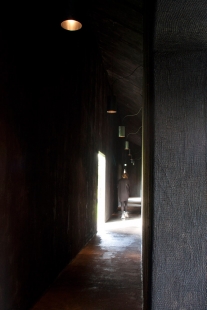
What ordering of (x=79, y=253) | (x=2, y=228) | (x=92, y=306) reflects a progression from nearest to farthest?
(x=2, y=228)
(x=92, y=306)
(x=79, y=253)

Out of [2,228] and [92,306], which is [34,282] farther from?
[2,228]

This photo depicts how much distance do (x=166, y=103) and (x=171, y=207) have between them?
468mm

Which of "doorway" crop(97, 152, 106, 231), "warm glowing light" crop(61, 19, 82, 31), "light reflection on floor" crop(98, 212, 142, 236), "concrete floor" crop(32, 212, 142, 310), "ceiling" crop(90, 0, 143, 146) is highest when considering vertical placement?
"ceiling" crop(90, 0, 143, 146)

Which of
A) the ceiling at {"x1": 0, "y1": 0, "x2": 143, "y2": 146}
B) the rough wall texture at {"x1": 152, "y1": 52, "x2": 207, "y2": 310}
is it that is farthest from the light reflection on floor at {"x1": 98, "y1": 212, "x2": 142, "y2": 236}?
the rough wall texture at {"x1": 152, "y1": 52, "x2": 207, "y2": 310}

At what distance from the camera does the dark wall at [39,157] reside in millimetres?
3006

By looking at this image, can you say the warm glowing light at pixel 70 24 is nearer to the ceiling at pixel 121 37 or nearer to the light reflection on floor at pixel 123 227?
the ceiling at pixel 121 37

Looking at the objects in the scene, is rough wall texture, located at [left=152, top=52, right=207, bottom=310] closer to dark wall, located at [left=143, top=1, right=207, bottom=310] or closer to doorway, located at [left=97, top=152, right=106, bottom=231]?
dark wall, located at [left=143, top=1, right=207, bottom=310]

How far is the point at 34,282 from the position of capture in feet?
12.0

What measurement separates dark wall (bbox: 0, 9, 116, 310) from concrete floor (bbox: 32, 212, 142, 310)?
7.3 inches

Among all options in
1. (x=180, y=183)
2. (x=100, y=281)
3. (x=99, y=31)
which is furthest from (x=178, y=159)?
(x=99, y=31)

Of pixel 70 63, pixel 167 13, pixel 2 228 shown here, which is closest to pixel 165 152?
pixel 167 13

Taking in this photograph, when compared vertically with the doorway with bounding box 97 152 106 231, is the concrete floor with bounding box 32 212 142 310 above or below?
below

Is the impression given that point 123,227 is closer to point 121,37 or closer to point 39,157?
point 121,37

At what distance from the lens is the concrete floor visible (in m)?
3.65
